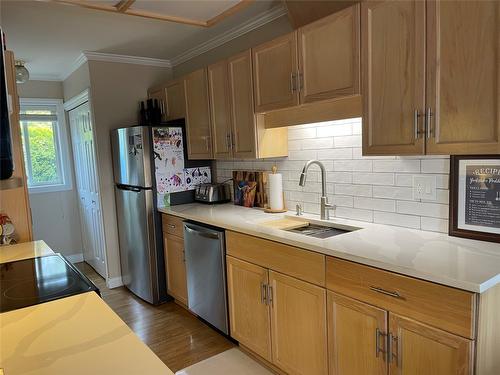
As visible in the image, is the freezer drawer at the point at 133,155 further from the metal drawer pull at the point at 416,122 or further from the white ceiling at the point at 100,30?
the metal drawer pull at the point at 416,122

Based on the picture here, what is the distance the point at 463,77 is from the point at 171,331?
2631mm

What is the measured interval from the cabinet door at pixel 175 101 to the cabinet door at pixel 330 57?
153 centimetres

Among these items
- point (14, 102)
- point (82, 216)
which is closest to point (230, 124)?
point (14, 102)

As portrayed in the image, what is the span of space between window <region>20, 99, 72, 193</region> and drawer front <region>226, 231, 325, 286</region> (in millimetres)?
3328

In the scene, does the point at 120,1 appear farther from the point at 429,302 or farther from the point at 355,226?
the point at 429,302

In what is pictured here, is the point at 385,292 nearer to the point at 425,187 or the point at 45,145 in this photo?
the point at 425,187

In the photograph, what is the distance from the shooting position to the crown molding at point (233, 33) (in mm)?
2736

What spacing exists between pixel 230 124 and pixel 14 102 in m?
1.46

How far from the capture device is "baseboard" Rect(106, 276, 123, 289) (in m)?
3.98

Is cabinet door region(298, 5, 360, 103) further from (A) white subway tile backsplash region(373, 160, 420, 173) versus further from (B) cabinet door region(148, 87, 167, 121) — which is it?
(B) cabinet door region(148, 87, 167, 121)

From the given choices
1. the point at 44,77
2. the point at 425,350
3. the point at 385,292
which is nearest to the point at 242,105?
the point at 385,292

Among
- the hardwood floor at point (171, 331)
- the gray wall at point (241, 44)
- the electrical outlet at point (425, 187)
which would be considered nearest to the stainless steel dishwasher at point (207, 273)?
the hardwood floor at point (171, 331)

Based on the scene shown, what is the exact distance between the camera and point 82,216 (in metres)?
4.75

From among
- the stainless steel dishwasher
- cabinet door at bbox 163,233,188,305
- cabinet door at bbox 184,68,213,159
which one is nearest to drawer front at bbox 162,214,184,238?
cabinet door at bbox 163,233,188,305
